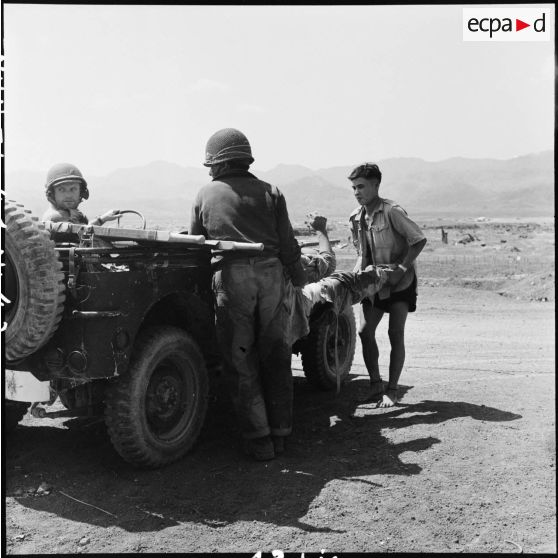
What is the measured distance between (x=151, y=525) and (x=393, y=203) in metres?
3.48

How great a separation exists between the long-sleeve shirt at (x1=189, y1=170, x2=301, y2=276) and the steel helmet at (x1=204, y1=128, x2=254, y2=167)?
0.11 meters

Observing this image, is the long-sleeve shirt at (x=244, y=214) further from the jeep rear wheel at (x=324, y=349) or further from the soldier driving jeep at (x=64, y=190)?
the jeep rear wheel at (x=324, y=349)

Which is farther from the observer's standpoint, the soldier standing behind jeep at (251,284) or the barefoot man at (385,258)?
the barefoot man at (385,258)

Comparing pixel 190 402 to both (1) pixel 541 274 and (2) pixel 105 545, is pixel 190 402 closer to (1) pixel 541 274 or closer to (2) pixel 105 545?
(2) pixel 105 545

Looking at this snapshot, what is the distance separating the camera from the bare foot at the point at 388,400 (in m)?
6.28

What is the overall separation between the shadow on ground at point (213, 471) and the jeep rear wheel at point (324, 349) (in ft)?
2.74

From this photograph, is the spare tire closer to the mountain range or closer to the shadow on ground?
the shadow on ground

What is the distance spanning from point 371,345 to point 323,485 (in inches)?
85.1

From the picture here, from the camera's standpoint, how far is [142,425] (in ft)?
14.9

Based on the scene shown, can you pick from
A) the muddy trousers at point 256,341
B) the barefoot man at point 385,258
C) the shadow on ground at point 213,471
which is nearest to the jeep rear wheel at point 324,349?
the barefoot man at point 385,258

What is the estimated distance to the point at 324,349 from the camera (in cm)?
697

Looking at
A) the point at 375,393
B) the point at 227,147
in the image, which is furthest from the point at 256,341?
the point at 375,393

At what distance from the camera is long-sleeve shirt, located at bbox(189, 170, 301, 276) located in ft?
16.2

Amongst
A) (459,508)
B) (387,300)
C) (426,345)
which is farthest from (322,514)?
(426,345)
